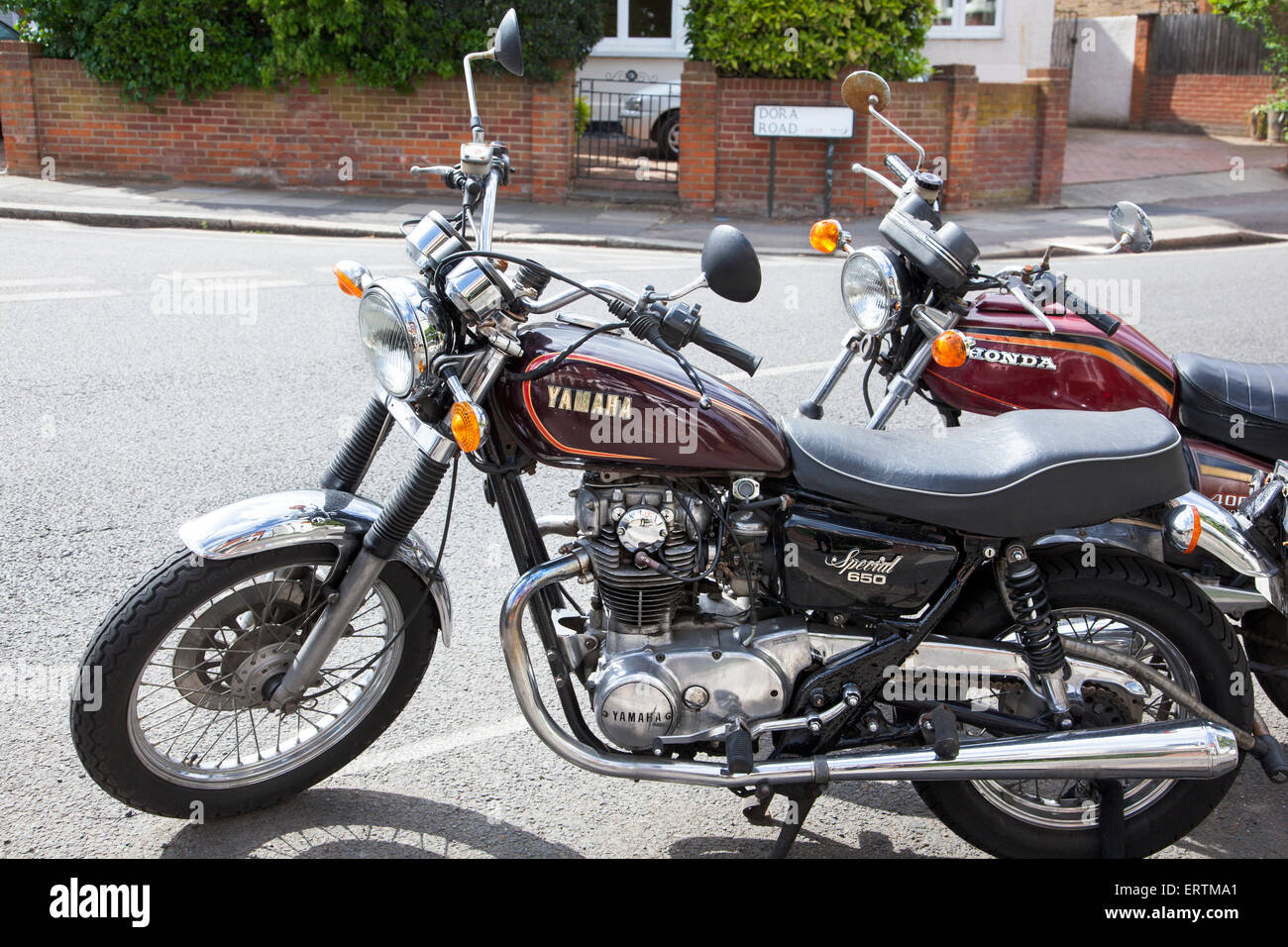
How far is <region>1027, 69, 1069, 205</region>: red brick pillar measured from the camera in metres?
14.4

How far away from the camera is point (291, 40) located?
13.2 metres

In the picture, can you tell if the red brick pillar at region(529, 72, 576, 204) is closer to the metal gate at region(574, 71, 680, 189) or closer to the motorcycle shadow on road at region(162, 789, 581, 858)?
the metal gate at region(574, 71, 680, 189)

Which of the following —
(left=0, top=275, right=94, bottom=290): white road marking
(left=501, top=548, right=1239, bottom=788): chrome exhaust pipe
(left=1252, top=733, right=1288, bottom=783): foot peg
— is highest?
(left=0, top=275, right=94, bottom=290): white road marking

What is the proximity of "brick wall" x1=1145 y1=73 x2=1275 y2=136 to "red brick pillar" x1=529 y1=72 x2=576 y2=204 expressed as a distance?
572 inches

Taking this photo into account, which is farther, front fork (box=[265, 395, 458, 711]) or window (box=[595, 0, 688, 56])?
window (box=[595, 0, 688, 56])

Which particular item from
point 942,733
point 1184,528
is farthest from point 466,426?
point 1184,528

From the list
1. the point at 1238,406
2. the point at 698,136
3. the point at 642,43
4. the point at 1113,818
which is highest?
the point at 642,43

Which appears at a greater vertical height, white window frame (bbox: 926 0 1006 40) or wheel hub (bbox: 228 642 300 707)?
white window frame (bbox: 926 0 1006 40)

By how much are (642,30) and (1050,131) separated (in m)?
7.89

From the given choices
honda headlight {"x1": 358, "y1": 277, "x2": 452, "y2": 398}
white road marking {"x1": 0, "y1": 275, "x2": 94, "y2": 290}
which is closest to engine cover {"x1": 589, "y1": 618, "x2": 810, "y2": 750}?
honda headlight {"x1": 358, "y1": 277, "x2": 452, "y2": 398}

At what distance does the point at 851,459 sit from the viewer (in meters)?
2.72

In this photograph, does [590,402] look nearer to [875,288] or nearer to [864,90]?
[875,288]

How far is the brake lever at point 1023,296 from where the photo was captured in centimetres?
345

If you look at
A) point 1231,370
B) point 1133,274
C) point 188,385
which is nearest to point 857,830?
point 1231,370
